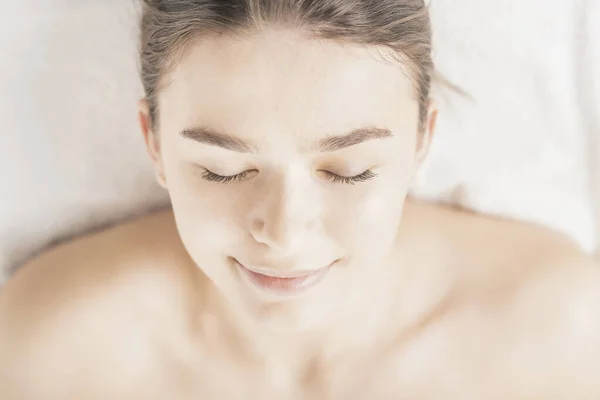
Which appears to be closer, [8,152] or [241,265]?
[241,265]

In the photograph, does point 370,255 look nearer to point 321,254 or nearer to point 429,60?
point 321,254

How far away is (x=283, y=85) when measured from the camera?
639 mm

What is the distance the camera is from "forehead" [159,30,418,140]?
64cm

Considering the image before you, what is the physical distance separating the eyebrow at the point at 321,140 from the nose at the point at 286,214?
0.05 metres

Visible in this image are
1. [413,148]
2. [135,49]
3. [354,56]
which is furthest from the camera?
[135,49]

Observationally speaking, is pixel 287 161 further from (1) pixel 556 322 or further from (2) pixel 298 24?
(1) pixel 556 322

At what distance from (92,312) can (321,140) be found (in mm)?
514

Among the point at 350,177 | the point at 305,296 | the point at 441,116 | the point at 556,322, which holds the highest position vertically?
the point at 441,116

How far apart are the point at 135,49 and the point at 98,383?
20.5 inches

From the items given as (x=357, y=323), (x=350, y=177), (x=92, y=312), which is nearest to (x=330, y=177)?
(x=350, y=177)

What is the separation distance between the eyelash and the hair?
0.11 m

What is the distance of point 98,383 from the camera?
0.97 m

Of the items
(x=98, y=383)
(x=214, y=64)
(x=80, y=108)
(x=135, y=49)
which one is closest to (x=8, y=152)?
(x=80, y=108)

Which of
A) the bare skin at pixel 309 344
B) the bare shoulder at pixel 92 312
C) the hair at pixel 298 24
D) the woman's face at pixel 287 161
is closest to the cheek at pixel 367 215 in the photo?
the woman's face at pixel 287 161
